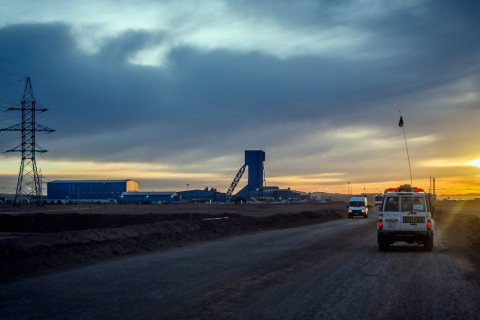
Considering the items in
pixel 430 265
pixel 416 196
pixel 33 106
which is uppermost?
pixel 33 106

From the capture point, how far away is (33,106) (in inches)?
2726

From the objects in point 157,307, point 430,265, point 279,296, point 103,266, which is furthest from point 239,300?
→ point 430,265

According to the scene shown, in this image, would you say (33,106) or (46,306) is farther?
(33,106)

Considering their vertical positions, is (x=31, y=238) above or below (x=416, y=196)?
below

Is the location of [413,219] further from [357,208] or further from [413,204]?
[357,208]

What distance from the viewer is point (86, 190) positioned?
15025cm

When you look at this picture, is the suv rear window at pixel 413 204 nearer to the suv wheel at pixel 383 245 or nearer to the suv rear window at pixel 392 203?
the suv rear window at pixel 392 203

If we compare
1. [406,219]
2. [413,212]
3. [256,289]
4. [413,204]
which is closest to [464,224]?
[413,204]

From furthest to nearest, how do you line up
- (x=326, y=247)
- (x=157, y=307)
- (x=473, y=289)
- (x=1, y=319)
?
(x=326, y=247) < (x=473, y=289) < (x=157, y=307) < (x=1, y=319)

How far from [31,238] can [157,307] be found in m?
12.8

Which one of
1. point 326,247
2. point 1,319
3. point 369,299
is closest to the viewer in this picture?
point 1,319

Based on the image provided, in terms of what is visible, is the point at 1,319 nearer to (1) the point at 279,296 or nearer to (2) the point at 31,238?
(1) the point at 279,296

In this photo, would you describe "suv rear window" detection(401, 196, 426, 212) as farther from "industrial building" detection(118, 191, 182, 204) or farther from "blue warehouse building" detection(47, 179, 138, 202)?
"blue warehouse building" detection(47, 179, 138, 202)

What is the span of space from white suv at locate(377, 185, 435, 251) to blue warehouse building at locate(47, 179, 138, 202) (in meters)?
137
